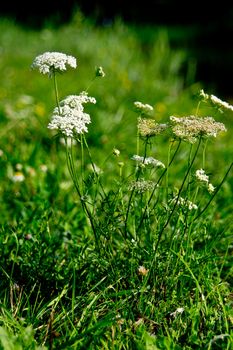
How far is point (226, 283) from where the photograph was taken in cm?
196

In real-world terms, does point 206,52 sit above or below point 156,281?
below

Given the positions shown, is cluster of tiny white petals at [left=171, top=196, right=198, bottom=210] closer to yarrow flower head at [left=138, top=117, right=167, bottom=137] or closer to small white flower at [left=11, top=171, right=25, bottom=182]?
yarrow flower head at [left=138, top=117, right=167, bottom=137]

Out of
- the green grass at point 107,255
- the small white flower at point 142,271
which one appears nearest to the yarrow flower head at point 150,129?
the green grass at point 107,255

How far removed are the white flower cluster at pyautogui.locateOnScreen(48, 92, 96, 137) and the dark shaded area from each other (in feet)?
16.4

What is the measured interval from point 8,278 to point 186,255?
25.0 inches

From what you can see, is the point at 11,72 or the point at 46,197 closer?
the point at 46,197

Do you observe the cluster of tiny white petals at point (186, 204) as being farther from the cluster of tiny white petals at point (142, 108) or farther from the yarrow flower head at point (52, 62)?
the yarrow flower head at point (52, 62)

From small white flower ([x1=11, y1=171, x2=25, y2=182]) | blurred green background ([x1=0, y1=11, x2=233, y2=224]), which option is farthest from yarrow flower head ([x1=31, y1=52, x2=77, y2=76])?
small white flower ([x1=11, y1=171, x2=25, y2=182])

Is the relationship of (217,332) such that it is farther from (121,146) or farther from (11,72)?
(11,72)

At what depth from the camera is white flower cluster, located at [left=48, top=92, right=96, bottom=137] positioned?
1591mm

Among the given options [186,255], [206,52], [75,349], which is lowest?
[206,52]

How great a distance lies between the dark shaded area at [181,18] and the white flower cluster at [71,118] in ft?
16.4

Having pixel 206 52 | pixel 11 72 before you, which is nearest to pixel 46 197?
pixel 11 72

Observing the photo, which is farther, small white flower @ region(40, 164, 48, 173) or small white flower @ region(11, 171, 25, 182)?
small white flower @ region(40, 164, 48, 173)
